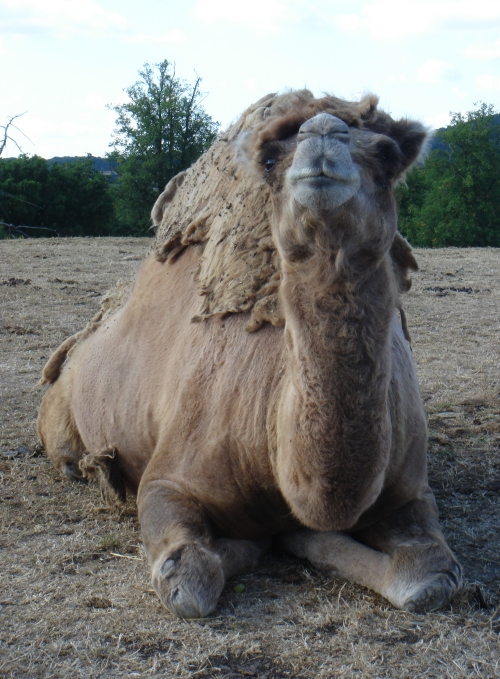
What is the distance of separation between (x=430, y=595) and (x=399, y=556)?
23 cm

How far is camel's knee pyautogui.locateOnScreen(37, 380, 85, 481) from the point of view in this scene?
4.74 meters

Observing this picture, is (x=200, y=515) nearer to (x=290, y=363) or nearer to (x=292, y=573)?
(x=292, y=573)

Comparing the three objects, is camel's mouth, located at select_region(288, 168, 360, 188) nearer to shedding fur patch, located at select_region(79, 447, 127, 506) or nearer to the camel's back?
the camel's back

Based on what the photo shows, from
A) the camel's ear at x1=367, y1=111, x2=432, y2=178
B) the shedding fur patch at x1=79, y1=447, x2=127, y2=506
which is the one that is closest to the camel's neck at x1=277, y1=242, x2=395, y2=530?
the camel's ear at x1=367, y1=111, x2=432, y2=178

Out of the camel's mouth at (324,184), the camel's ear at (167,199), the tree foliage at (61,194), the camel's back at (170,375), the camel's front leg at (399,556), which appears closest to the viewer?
the camel's mouth at (324,184)

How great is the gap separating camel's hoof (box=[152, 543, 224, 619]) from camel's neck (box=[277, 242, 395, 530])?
459mm

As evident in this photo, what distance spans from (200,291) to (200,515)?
41.6 inches

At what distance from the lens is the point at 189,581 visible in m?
2.94

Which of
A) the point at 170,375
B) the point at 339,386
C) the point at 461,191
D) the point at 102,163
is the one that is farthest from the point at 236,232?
the point at 102,163

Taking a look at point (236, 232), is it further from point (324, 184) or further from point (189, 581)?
point (189, 581)

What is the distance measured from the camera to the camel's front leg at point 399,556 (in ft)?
9.59

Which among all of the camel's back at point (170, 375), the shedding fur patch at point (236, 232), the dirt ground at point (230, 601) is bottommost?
the dirt ground at point (230, 601)

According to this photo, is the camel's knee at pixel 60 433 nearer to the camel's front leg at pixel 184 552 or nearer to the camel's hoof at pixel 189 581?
the camel's front leg at pixel 184 552

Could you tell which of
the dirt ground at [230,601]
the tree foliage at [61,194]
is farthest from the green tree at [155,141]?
the dirt ground at [230,601]
